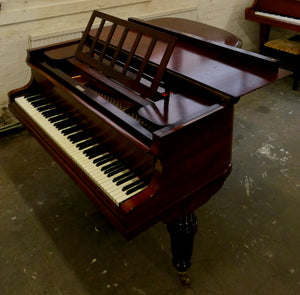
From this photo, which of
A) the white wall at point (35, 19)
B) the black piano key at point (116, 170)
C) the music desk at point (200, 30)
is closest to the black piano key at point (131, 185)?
the black piano key at point (116, 170)

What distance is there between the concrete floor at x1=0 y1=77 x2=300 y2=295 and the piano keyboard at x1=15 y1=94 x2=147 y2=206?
77 cm

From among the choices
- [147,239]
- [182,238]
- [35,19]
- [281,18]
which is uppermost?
[35,19]

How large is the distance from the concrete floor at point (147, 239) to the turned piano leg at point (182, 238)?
20 centimetres

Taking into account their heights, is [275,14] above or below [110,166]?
below

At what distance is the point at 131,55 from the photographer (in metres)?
1.72

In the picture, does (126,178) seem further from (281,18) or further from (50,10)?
(281,18)

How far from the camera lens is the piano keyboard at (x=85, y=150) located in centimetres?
150

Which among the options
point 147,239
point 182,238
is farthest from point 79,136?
point 147,239

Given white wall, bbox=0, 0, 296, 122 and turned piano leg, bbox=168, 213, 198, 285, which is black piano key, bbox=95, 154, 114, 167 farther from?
white wall, bbox=0, 0, 296, 122

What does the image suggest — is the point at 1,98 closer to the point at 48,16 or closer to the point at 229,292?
the point at 48,16

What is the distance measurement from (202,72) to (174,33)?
1.77 feet

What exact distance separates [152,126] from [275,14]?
140 inches

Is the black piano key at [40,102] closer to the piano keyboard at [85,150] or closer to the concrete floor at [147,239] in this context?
the piano keyboard at [85,150]

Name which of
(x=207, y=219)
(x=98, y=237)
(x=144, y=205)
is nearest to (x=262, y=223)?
(x=207, y=219)
